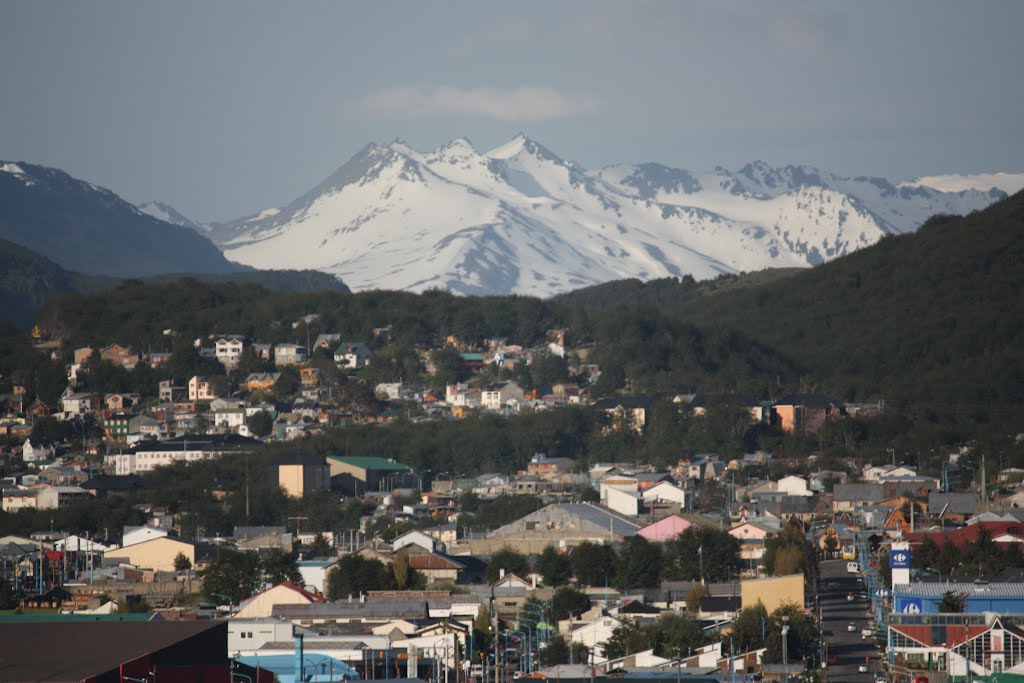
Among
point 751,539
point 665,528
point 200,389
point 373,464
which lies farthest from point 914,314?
point 751,539

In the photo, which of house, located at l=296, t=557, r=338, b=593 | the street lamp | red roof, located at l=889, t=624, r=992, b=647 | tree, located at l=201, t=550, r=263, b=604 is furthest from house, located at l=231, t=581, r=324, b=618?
red roof, located at l=889, t=624, r=992, b=647

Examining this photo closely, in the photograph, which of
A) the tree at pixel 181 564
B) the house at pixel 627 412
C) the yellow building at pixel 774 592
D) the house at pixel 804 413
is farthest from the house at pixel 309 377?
the yellow building at pixel 774 592

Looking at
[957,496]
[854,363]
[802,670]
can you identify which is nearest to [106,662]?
[802,670]

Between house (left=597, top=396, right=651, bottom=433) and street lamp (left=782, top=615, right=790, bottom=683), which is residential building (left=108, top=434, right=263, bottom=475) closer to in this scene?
house (left=597, top=396, right=651, bottom=433)

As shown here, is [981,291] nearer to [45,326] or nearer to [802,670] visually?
[45,326]

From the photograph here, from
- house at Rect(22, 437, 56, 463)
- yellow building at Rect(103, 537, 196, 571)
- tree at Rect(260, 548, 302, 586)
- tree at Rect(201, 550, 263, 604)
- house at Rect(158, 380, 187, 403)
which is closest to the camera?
tree at Rect(201, 550, 263, 604)

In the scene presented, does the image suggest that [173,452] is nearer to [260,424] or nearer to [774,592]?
[260,424]
